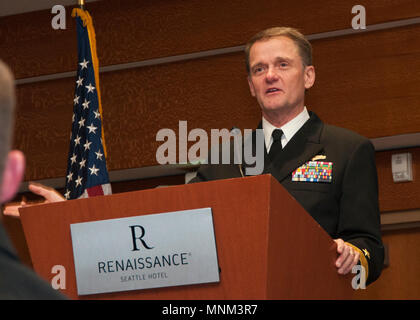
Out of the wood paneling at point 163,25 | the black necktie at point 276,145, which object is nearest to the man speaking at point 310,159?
the black necktie at point 276,145

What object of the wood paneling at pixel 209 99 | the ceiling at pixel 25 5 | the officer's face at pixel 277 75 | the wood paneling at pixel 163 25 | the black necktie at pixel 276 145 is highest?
the ceiling at pixel 25 5

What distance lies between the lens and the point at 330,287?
2270 mm

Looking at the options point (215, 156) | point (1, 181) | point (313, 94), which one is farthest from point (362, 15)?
point (1, 181)

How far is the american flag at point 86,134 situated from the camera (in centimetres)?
415

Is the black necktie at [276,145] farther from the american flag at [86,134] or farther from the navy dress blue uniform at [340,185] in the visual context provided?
the american flag at [86,134]

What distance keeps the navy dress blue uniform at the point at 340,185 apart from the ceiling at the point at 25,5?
3.23 m

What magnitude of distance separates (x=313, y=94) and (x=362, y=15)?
61 centimetres

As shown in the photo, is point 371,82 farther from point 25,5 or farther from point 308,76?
point 25,5

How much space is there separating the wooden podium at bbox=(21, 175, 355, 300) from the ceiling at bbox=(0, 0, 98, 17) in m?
3.89

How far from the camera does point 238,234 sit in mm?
1970

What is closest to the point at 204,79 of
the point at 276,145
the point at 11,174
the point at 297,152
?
the point at 276,145

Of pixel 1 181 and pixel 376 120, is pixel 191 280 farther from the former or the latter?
pixel 376 120

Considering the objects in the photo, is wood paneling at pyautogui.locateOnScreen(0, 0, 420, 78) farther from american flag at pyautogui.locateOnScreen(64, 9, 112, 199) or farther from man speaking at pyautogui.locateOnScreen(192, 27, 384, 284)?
man speaking at pyautogui.locateOnScreen(192, 27, 384, 284)

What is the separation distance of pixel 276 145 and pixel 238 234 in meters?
1.14
